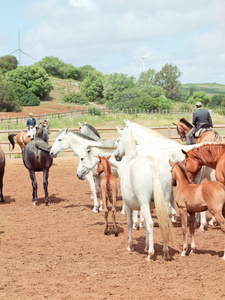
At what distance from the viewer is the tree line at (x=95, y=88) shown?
58031mm

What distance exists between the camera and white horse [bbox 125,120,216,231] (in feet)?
26.2

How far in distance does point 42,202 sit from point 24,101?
5669cm

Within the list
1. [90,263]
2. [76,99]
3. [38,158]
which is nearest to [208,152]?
[90,263]

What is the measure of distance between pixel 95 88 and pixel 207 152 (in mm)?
77267

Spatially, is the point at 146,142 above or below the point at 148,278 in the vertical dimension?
above

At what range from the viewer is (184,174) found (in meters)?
6.49

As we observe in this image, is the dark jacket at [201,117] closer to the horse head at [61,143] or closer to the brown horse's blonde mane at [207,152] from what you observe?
the horse head at [61,143]

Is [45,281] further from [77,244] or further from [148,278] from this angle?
[77,244]

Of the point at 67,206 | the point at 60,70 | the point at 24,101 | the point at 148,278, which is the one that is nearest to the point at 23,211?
the point at 67,206

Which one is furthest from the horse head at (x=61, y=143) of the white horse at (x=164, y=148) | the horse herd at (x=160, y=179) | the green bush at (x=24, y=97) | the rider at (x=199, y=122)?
the green bush at (x=24, y=97)

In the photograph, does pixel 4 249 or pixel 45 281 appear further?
pixel 4 249

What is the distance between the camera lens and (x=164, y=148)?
326 inches

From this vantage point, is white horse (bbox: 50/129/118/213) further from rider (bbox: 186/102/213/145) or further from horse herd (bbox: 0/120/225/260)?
rider (bbox: 186/102/213/145)

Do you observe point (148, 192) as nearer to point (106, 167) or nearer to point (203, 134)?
point (106, 167)
